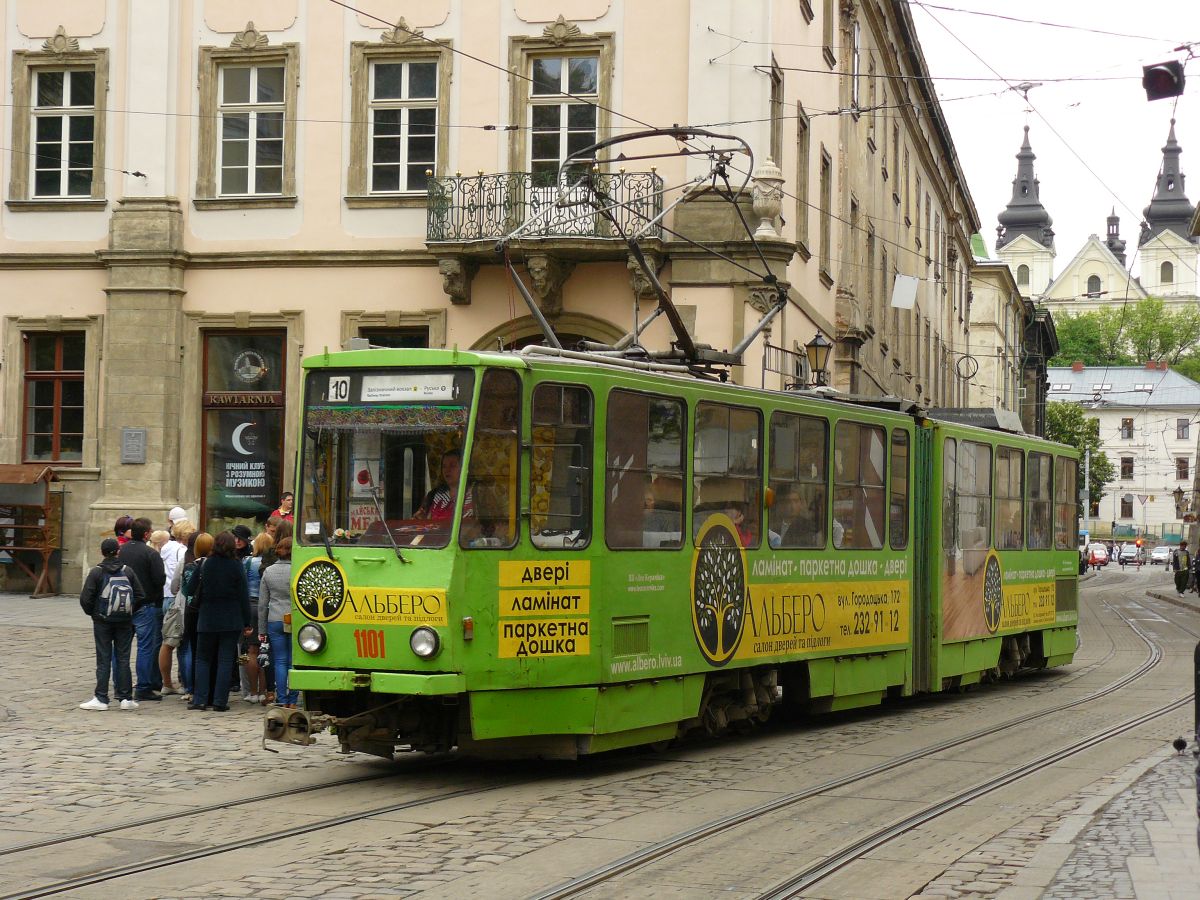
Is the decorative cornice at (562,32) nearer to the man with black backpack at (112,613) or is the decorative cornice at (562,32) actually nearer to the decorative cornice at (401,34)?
the decorative cornice at (401,34)

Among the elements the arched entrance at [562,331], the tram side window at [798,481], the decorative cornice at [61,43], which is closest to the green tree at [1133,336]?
the arched entrance at [562,331]

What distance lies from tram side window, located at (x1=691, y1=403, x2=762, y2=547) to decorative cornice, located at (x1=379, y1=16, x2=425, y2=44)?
14.5 m

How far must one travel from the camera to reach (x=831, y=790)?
10.8m

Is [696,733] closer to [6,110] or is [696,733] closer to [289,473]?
[289,473]

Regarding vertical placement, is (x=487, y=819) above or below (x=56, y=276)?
below

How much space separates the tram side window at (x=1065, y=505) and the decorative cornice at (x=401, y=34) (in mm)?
11492

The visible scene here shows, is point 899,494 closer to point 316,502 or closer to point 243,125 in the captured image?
point 316,502

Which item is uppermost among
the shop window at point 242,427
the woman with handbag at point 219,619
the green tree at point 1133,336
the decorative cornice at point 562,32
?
the green tree at point 1133,336

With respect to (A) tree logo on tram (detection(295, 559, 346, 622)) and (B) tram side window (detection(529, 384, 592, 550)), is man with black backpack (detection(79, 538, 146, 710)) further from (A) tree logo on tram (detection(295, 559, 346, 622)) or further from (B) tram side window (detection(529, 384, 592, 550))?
(B) tram side window (detection(529, 384, 592, 550))

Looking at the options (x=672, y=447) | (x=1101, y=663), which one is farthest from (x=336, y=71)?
(x=672, y=447)

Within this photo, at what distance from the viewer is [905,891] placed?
7.68m

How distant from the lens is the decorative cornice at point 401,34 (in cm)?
2589

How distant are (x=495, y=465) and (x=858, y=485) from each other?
5243 millimetres

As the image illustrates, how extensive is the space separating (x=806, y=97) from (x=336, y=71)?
7818mm
